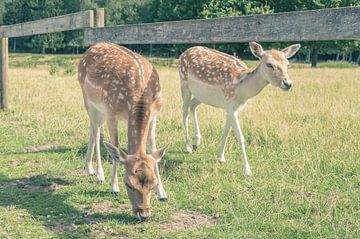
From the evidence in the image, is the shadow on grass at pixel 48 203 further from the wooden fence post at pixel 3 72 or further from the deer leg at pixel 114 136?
the wooden fence post at pixel 3 72

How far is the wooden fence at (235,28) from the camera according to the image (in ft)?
14.2

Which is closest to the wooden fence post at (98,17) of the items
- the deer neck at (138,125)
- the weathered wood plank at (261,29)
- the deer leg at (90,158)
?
the weathered wood plank at (261,29)

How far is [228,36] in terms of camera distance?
18.4ft

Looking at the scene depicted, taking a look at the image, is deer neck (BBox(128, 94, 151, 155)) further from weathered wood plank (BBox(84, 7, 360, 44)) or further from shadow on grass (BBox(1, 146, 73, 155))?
shadow on grass (BBox(1, 146, 73, 155))

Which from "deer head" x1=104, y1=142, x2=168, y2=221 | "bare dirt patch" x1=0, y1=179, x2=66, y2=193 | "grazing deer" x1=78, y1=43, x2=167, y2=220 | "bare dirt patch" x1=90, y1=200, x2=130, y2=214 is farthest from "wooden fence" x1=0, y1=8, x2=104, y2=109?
"deer head" x1=104, y1=142, x2=168, y2=221

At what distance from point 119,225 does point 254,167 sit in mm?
2615

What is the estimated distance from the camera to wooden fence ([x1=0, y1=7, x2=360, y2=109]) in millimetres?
4316

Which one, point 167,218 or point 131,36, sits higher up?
point 131,36

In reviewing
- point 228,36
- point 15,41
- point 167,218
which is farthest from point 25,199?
point 15,41

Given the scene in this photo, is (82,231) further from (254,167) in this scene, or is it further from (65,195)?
(254,167)

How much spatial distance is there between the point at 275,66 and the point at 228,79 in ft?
3.11

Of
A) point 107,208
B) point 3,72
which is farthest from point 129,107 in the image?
point 3,72

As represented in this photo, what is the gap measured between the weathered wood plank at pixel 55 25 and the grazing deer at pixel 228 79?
6.04 feet

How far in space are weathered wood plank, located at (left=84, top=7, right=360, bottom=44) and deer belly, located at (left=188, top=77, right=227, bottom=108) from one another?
1.10 meters
